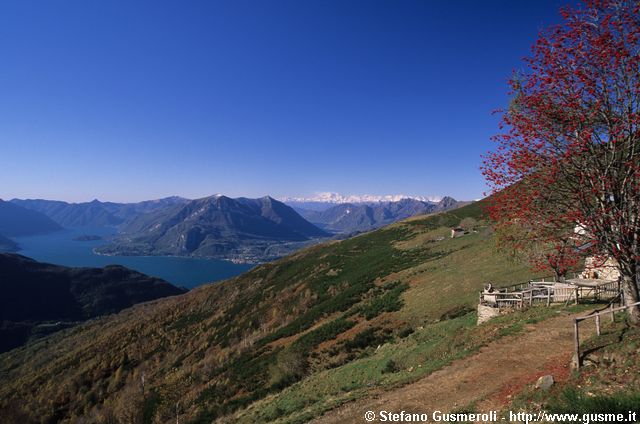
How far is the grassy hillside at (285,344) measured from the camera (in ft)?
79.9

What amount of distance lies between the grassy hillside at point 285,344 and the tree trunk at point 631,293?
747 centimetres

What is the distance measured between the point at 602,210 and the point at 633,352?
462 cm

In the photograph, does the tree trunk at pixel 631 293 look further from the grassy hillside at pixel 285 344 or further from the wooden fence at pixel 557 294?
the wooden fence at pixel 557 294

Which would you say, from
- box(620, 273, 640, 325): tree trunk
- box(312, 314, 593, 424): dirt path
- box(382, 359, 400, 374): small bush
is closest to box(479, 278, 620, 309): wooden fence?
box(312, 314, 593, 424): dirt path

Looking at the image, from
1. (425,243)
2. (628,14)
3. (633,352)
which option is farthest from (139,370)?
(628,14)

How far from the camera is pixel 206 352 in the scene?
54.6 m

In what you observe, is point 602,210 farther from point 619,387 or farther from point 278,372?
point 278,372

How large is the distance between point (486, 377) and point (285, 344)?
1174 inches

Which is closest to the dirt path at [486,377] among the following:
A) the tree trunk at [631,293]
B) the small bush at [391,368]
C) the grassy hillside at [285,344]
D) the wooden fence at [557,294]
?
the grassy hillside at [285,344]

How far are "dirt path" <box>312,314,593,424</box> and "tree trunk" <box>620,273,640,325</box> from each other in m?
2.13

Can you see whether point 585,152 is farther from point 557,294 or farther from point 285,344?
point 285,344

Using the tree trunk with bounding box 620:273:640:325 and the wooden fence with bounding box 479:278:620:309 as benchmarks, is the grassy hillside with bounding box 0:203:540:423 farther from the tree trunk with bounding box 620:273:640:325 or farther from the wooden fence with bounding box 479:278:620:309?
the tree trunk with bounding box 620:273:640:325

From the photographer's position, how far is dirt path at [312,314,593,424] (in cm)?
1290

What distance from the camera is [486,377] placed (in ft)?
47.3
